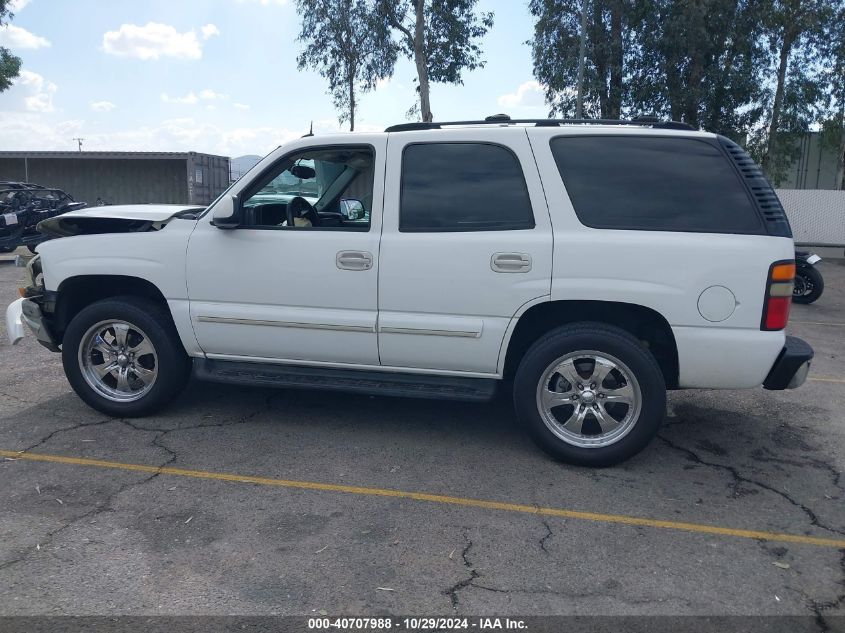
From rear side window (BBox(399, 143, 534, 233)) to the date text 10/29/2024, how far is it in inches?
94.1

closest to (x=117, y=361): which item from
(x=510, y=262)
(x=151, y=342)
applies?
(x=151, y=342)

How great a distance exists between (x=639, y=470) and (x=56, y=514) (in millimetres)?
3325

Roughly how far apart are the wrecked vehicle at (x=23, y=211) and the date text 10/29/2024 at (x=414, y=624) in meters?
14.3

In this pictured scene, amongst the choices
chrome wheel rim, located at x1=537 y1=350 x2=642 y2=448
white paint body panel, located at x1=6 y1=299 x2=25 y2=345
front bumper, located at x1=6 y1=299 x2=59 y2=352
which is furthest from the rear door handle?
white paint body panel, located at x1=6 y1=299 x2=25 y2=345

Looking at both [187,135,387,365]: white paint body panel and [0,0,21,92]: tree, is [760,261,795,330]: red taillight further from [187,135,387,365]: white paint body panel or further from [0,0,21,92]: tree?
[0,0,21,92]: tree

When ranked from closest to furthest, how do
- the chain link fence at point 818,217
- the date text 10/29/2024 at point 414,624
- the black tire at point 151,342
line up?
the date text 10/29/2024 at point 414,624, the black tire at point 151,342, the chain link fence at point 818,217

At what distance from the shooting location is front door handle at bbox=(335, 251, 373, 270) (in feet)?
15.6

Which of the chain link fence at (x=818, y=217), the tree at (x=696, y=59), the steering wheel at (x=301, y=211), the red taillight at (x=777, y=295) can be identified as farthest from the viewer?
the tree at (x=696, y=59)

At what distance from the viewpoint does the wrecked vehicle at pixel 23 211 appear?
1533cm

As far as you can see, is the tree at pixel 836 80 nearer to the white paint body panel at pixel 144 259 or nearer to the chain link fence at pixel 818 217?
the chain link fence at pixel 818 217

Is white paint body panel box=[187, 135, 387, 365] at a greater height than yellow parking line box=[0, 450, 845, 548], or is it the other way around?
white paint body panel box=[187, 135, 387, 365]

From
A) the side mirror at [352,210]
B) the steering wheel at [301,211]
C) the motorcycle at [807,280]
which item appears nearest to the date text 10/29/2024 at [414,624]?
the steering wheel at [301,211]

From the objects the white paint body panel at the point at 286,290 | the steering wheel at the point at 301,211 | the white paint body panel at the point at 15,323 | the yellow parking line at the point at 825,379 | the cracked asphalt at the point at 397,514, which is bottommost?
the cracked asphalt at the point at 397,514

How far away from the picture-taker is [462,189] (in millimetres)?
4746
